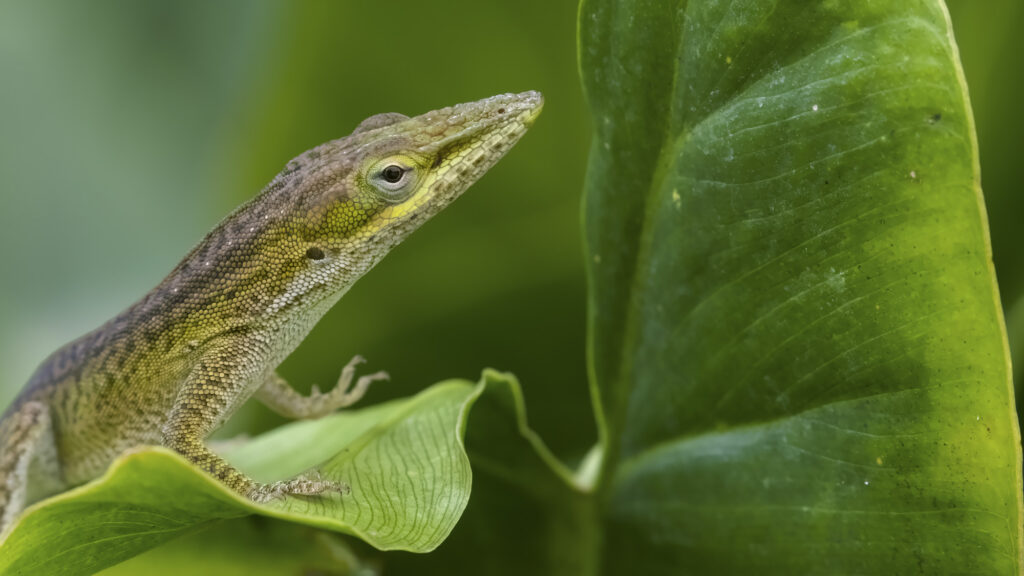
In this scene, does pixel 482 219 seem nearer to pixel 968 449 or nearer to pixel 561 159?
pixel 561 159

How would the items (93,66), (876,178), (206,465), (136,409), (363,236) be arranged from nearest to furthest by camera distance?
(876,178) < (206,465) < (363,236) < (136,409) < (93,66)

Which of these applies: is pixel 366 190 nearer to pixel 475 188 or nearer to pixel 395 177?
pixel 395 177

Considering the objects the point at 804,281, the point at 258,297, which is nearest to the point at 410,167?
the point at 258,297

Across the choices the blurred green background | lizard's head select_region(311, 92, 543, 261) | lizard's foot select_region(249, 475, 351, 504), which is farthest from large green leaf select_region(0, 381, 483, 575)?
the blurred green background

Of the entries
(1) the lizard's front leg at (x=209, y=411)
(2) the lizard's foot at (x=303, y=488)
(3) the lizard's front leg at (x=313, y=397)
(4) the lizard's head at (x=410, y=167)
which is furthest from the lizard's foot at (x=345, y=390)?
(2) the lizard's foot at (x=303, y=488)

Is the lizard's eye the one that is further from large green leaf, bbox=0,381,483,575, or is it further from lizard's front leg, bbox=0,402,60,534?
lizard's front leg, bbox=0,402,60,534

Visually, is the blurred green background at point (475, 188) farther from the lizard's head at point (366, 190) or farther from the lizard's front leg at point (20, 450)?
the lizard's front leg at point (20, 450)

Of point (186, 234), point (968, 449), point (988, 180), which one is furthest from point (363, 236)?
point (186, 234)
